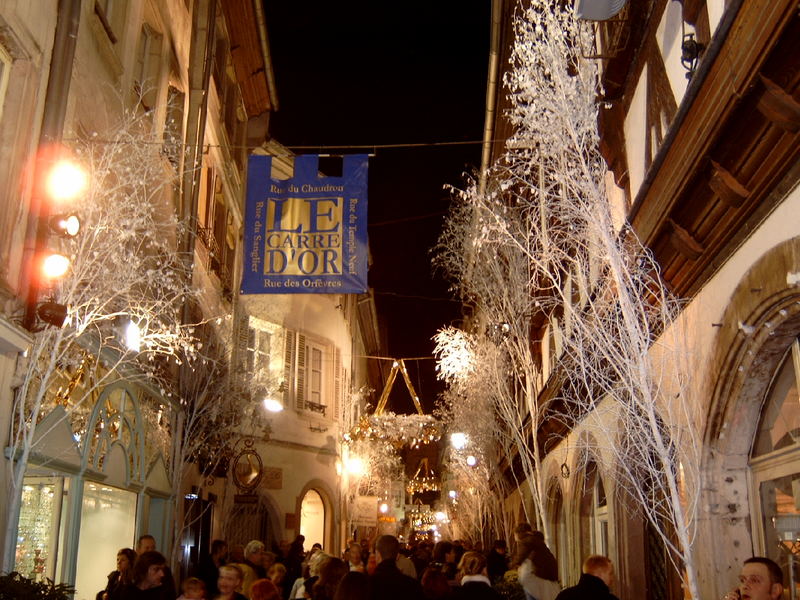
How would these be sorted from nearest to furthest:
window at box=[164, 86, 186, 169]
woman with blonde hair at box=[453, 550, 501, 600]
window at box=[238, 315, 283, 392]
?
1. woman with blonde hair at box=[453, 550, 501, 600]
2. window at box=[164, 86, 186, 169]
3. window at box=[238, 315, 283, 392]

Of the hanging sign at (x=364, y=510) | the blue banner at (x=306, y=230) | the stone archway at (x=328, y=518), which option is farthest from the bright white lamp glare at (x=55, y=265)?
the hanging sign at (x=364, y=510)

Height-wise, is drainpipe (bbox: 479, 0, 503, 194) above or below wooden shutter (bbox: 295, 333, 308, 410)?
above

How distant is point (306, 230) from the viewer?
1441cm

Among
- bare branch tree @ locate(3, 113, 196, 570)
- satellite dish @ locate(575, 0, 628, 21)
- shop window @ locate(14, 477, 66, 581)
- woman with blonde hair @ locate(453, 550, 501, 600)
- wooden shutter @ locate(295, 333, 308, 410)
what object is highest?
wooden shutter @ locate(295, 333, 308, 410)

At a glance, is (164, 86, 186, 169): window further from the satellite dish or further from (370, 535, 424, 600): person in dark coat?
(370, 535, 424, 600): person in dark coat

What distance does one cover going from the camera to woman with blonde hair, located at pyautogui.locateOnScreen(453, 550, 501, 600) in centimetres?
711

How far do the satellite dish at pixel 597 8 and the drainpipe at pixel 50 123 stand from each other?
556 cm

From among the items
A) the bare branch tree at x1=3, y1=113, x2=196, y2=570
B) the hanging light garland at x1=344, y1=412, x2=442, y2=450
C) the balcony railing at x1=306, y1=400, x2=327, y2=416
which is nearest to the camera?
the bare branch tree at x1=3, y1=113, x2=196, y2=570

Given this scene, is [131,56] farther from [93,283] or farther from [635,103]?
[635,103]

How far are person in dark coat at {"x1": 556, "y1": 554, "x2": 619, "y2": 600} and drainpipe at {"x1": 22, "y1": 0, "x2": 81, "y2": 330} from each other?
5.75m

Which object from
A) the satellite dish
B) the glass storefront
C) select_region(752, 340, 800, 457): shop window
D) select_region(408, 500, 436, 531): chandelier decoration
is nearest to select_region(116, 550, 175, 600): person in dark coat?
the glass storefront

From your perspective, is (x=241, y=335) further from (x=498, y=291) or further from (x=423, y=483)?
(x=423, y=483)

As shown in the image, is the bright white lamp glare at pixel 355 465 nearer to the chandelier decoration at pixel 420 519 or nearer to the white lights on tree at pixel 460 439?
the white lights on tree at pixel 460 439

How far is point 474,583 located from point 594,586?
134cm
